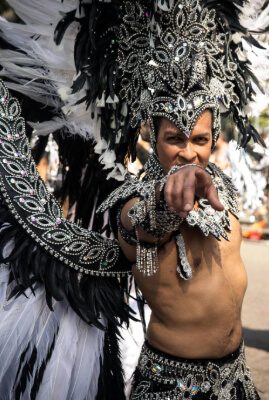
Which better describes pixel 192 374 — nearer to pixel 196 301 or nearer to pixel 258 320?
pixel 196 301

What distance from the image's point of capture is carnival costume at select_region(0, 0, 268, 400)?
7.08 ft

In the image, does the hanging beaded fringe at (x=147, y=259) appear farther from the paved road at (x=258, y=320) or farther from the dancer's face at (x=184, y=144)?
the paved road at (x=258, y=320)

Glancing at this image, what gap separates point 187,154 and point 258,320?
3.73m

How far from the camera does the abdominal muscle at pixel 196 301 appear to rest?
6.56 ft

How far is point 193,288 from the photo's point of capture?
6.54 feet

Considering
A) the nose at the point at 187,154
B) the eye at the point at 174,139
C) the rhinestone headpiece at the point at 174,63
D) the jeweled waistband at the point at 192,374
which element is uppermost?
the rhinestone headpiece at the point at 174,63

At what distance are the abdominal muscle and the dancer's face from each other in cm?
22

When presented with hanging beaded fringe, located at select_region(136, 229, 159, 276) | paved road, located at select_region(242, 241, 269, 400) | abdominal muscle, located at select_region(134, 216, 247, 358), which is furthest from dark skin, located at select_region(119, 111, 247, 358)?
paved road, located at select_region(242, 241, 269, 400)

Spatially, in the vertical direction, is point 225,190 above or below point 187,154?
below

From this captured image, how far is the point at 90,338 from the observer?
8.23 feet

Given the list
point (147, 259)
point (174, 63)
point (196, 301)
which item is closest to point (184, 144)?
point (174, 63)

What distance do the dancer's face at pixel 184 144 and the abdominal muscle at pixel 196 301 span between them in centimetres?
22

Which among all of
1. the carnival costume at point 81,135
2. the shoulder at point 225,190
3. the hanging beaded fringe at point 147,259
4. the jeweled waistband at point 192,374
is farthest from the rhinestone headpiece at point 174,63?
the jeweled waistband at point 192,374

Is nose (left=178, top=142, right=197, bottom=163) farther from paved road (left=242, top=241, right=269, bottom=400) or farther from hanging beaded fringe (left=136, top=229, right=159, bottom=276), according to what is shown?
paved road (left=242, top=241, right=269, bottom=400)
